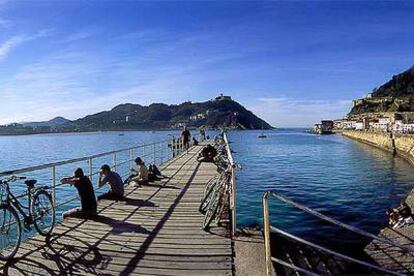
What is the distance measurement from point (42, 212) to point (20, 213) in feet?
2.33

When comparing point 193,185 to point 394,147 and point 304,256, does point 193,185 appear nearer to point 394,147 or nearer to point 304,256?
point 304,256

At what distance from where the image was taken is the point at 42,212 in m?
7.98

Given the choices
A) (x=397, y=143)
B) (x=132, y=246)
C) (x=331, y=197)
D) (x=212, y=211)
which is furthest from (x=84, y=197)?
(x=397, y=143)

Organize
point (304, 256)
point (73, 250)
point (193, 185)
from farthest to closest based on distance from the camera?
point (193, 185) < point (304, 256) < point (73, 250)

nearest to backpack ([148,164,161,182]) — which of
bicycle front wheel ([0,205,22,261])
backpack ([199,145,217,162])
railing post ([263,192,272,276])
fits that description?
backpack ([199,145,217,162])

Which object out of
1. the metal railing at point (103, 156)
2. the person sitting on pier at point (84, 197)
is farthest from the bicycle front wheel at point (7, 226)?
the person sitting on pier at point (84, 197)

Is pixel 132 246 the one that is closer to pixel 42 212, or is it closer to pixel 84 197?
pixel 42 212

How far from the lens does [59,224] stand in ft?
28.7

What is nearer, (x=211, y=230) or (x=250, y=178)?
(x=211, y=230)

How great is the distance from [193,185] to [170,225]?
5705mm

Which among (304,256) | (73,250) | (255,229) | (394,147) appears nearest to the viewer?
(73,250)

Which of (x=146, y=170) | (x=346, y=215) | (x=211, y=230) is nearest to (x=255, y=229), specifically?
(x=211, y=230)

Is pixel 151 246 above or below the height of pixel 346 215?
above

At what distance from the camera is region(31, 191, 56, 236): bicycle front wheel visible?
7785 mm
